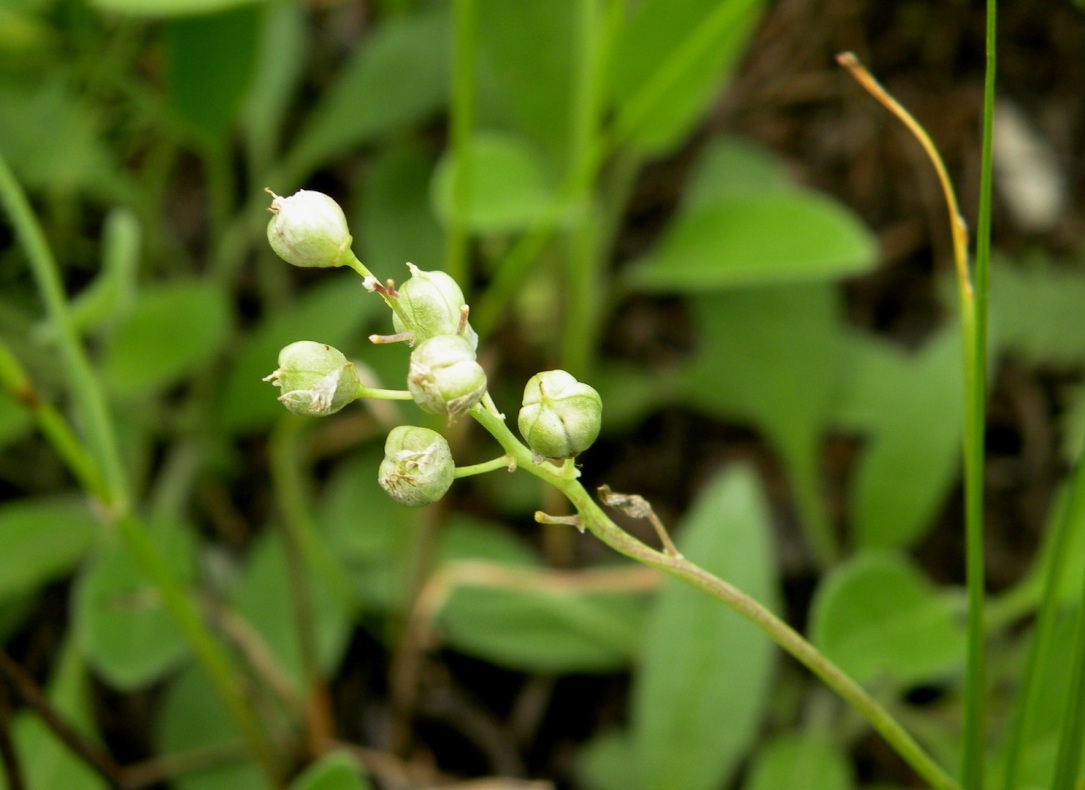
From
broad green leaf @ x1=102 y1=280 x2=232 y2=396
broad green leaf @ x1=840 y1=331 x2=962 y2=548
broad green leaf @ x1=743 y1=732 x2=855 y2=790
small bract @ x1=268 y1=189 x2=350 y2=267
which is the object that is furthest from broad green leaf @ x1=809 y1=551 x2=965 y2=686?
broad green leaf @ x1=102 y1=280 x2=232 y2=396

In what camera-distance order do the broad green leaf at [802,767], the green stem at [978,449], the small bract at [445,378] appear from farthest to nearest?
the broad green leaf at [802,767], the green stem at [978,449], the small bract at [445,378]

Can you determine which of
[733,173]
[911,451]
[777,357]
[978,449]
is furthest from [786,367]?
[978,449]

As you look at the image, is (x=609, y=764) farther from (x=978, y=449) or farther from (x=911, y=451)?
(x=978, y=449)

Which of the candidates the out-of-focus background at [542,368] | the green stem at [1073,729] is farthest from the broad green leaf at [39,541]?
the green stem at [1073,729]

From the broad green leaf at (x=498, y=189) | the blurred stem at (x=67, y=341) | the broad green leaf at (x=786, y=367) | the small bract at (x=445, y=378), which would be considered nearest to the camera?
the small bract at (x=445, y=378)

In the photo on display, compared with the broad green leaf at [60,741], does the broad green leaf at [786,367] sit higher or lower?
higher

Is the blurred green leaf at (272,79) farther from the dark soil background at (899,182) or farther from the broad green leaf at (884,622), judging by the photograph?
the broad green leaf at (884,622)

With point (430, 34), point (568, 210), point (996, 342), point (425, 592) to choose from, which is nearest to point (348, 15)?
point (430, 34)
